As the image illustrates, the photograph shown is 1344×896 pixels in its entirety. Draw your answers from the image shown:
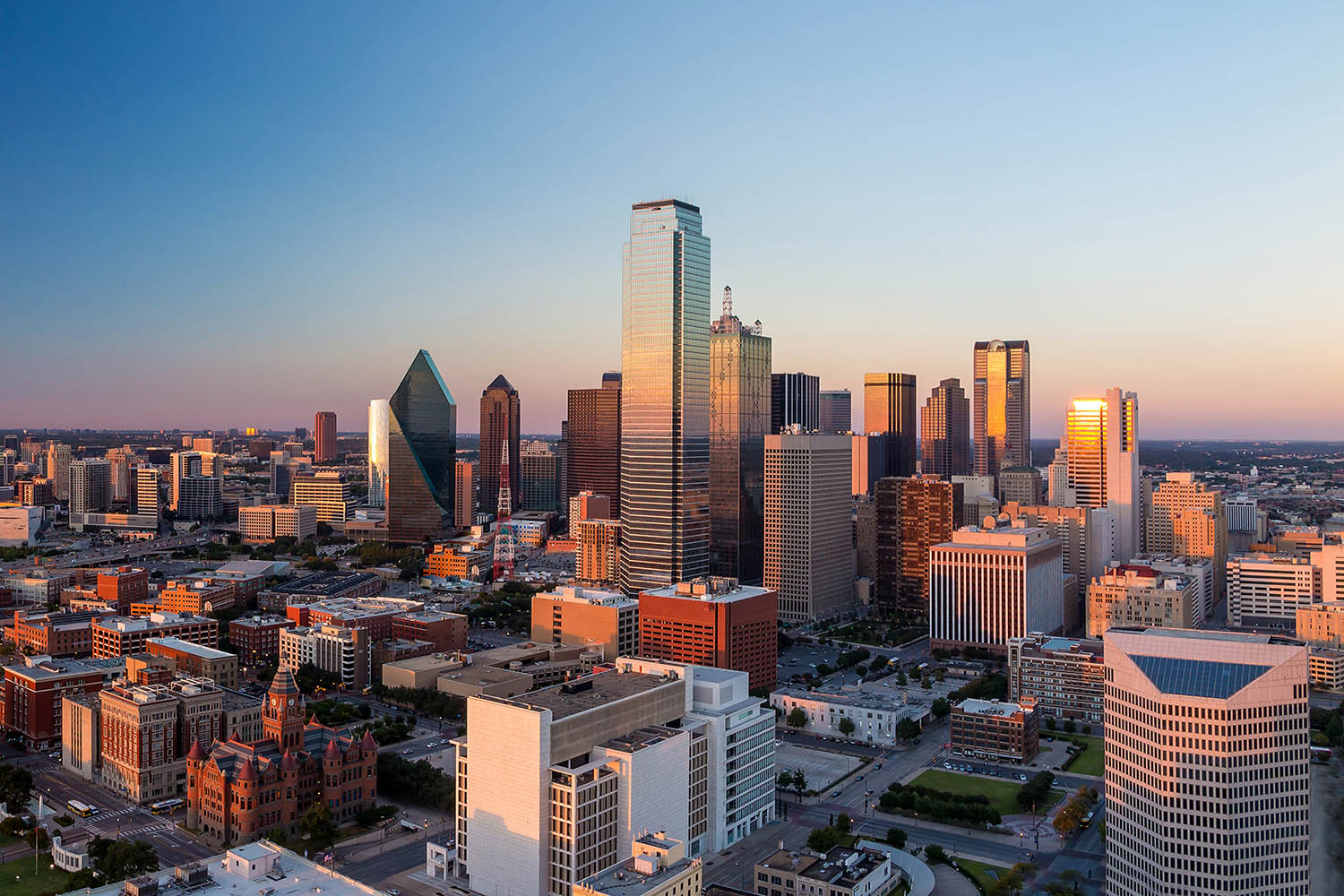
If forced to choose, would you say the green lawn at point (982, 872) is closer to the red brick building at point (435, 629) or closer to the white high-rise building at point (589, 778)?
the white high-rise building at point (589, 778)

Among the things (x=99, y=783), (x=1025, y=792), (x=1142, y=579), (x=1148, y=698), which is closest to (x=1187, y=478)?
(x=1142, y=579)

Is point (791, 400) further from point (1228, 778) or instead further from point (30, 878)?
point (30, 878)

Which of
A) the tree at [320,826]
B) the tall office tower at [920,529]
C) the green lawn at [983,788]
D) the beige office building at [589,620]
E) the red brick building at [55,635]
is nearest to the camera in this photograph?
the tree at [320,826]

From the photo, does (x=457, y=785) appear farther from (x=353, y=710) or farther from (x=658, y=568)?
(x=658, y=568)

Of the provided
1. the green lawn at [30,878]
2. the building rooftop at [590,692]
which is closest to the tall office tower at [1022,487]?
the building rooftop at [590,692]

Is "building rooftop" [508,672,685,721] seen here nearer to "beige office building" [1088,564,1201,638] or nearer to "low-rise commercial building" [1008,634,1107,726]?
"low-rise commercial building" [1008,634,1107,726]

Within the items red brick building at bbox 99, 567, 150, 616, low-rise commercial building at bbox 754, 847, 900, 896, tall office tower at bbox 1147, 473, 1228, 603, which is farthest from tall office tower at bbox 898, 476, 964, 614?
red brick building at bbox 99, 567, 150, 616

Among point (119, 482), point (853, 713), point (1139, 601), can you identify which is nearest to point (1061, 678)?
point (853, 713)
